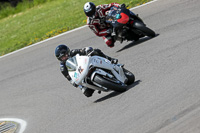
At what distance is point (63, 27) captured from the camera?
60.1 ft

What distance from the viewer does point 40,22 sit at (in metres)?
21.9

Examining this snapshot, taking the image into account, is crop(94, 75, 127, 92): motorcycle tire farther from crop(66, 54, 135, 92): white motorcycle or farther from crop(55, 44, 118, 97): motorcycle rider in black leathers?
crop(55, 44, 118, 97): motorcycle rider in black leathers

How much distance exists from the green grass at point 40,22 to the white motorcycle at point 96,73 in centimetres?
844

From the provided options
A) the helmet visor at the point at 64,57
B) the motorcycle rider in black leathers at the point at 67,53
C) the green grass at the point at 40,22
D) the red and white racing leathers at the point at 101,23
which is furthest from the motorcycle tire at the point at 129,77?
the green grass at the point at 40,22

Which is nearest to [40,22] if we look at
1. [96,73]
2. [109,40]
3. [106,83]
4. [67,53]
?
[109,40]

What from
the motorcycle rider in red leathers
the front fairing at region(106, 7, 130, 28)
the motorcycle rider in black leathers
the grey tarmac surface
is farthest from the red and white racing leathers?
the motorcycle rider in black leathers

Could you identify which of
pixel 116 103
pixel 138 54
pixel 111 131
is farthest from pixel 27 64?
pixel 111 131

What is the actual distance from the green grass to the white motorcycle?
844 cm

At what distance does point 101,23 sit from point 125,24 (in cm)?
96

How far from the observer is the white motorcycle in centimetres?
889

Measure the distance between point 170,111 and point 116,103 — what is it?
1.85 meters

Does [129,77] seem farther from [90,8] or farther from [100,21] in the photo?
[100,21]

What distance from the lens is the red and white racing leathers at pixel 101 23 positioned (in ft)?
A: 42.0

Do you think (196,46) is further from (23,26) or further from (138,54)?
(23,26)
